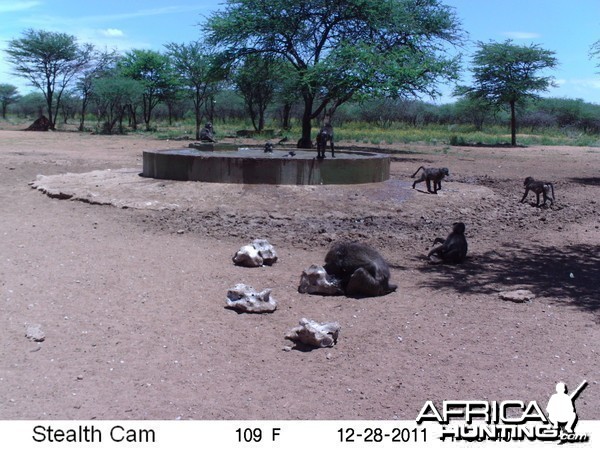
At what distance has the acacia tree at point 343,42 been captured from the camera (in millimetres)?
23938

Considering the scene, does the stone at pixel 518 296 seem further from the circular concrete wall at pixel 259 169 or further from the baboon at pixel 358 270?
the circular concrete wall at pixel 259 169

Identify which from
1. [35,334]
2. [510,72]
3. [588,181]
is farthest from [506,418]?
[510,72]

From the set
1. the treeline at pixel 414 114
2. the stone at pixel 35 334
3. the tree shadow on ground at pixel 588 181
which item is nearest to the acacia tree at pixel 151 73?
the treeline at pixel 414 114

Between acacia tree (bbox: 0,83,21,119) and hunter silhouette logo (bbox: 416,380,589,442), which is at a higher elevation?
acacia tree (bbox: 0,83,21,119)

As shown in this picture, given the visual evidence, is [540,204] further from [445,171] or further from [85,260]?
[85,260]

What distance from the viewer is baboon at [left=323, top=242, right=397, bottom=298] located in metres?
6.62

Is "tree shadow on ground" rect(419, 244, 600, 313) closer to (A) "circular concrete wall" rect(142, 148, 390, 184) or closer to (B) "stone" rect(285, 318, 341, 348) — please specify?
(B) "stone" rect(285, 318, 341, 348)

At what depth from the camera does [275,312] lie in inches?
242

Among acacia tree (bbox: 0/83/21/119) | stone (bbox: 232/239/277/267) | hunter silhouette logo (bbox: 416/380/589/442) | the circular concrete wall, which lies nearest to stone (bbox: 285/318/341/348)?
hunter silhouette logo (bbox: 416/380/589/442)

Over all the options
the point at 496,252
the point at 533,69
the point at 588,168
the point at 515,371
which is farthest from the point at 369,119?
the point at 515,371

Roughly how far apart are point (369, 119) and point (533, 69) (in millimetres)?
25982

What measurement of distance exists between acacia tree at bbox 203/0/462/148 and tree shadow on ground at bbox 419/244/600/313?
15.3 metres

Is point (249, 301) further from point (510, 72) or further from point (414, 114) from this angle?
point (414, 114)

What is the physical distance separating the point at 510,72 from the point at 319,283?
35469mm
